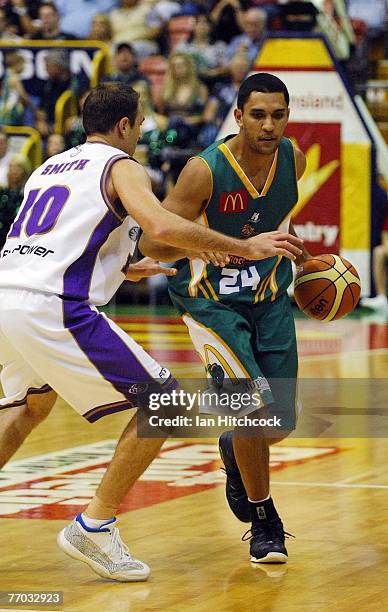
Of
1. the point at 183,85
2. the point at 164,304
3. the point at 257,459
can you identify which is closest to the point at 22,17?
the point at 183,85

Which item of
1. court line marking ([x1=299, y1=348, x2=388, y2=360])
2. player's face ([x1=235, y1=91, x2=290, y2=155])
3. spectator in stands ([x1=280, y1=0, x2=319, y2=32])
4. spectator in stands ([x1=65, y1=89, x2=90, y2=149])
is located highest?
player's face ([x1=235, y1=91, x2=290, y2=155])

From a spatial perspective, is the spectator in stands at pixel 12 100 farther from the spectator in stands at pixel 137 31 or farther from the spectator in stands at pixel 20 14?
the spectator in stands at pixel 20 14

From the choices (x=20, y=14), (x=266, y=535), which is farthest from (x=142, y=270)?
A: (x=20, y=14)

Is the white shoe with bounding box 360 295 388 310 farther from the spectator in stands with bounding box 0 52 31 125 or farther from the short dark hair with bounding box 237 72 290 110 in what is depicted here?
the short dark hair with bounding box 237 72 290 110

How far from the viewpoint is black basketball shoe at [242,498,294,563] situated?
200 inches

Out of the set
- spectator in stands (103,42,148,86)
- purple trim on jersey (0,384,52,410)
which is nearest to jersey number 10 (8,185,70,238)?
purple trim on jersey (0,384,52,410)

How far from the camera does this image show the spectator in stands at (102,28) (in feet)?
60.2

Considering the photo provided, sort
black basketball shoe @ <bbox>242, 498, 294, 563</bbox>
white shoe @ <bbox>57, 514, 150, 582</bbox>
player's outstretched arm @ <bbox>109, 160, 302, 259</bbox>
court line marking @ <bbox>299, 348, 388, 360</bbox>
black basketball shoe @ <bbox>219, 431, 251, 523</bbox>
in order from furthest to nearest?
court line marking @ <bbox>299, 348, 388, 360</bbox> < black basketball shoe @ <bbox>219, 431, 251, 523</bbox> < black basketball shoe @ <bbox>242, 498, 294, 563</bbox> < white shoe @ <bbox>57, 514, 150, 582</bbox> < player's outstretched arm @ <bbox>109, 160, 302, 259</bbox>

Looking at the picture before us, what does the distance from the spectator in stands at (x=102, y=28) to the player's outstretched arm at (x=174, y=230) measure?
14118 millimetres

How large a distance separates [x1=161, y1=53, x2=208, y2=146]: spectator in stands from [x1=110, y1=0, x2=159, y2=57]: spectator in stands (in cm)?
142

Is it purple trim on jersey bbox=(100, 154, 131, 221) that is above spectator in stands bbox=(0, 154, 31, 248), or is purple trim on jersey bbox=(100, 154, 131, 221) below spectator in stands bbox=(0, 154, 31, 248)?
above

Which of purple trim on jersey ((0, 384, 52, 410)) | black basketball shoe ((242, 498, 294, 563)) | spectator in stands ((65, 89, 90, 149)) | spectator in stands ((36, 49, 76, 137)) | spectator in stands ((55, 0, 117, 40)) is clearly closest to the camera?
purple trim on jersey ((0, 384, 52, 410))

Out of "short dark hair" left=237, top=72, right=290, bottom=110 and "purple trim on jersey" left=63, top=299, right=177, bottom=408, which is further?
"short dark hair" left=237, top=72, right=290, bottom=110

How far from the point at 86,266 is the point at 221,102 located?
12179 mm
